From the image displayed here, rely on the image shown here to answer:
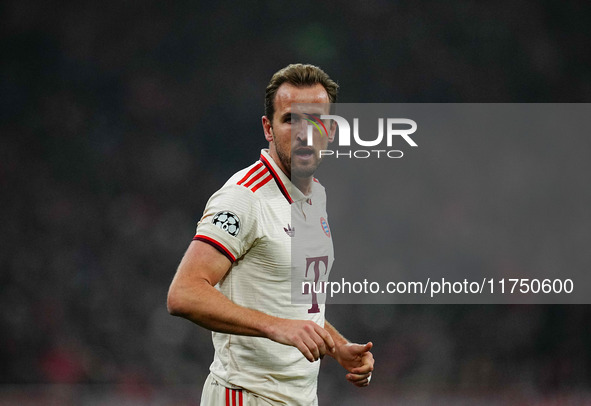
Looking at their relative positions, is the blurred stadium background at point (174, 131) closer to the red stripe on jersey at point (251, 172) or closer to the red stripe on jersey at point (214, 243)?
the red stripe on jersey at point (251, 172)

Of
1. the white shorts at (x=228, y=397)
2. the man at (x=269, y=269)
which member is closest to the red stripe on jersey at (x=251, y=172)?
the man at (x=269, y=269)

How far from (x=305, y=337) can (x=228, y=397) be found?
0.45 meters

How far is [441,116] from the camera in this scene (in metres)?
5.01

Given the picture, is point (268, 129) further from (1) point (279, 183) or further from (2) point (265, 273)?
(2) point (265, 273)

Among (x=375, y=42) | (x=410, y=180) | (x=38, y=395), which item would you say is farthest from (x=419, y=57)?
(x=38, y=395)

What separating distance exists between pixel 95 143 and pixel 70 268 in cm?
97

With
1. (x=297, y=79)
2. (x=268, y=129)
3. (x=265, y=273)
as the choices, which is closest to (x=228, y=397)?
(x=265, y=273)

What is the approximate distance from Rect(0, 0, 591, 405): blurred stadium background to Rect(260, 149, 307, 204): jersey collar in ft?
10.9

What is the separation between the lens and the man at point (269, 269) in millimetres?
1355

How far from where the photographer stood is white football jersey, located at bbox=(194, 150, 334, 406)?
1.52 m

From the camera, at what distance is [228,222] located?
4.82 ft

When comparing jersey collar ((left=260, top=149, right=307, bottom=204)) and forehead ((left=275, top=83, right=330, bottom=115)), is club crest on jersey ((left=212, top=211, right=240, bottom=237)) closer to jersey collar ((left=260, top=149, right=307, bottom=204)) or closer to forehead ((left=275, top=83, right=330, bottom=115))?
jersey collar ((left=260, top=149, right=307, bottom=204))

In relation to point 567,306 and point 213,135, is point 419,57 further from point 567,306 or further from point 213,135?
point 567,306

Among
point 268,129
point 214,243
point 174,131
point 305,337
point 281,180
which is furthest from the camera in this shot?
point 174,131
